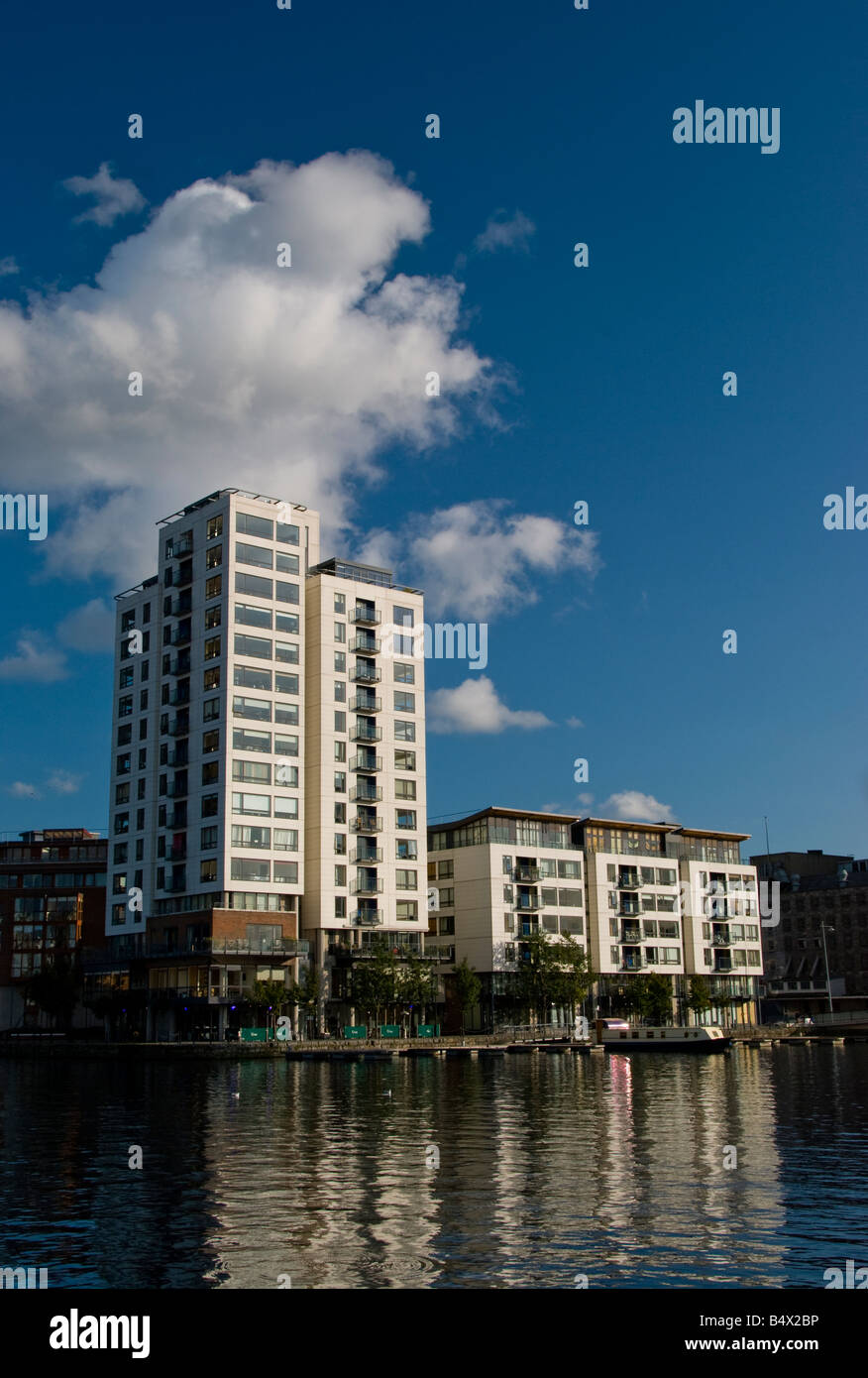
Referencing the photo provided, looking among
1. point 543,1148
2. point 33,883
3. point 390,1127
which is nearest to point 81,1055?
point 33,883

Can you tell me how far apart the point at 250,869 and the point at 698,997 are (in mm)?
68997

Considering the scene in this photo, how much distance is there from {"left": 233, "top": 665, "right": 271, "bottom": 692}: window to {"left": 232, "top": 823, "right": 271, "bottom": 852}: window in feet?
44.5

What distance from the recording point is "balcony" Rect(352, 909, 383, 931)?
5098 inches

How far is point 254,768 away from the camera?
124 meters

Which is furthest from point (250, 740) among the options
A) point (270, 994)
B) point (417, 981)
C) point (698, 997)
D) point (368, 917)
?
point (698, 997)

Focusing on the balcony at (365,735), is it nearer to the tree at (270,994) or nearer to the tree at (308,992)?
the tree at (308,992)

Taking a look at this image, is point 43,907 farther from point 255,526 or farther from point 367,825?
point 255,526

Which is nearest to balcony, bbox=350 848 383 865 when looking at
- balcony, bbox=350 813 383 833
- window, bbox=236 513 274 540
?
balcony, bbox=350 813 383 833

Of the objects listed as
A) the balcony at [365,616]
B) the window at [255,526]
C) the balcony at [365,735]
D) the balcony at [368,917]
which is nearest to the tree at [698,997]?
the balcony at [368,917]

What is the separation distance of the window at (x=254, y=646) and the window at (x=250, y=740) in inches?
294

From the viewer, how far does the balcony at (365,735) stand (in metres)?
132

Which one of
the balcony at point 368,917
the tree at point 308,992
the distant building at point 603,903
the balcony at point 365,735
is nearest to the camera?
the tree at point 308,992

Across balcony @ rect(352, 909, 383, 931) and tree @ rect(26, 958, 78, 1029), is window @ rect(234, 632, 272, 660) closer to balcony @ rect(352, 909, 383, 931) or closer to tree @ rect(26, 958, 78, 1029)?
balcony @ rect(352, 909, 383, 931)
